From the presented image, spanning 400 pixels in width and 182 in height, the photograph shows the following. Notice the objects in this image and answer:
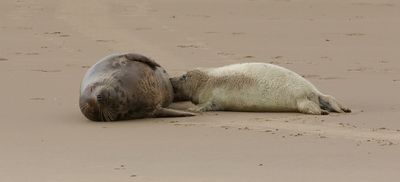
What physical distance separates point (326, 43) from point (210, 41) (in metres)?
1.67

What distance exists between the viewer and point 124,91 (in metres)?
8.80

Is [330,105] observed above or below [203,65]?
above

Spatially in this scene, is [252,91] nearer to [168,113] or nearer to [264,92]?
[264,92]

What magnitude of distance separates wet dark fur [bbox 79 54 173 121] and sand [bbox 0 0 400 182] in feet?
0.60

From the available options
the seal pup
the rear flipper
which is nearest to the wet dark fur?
the seal pup

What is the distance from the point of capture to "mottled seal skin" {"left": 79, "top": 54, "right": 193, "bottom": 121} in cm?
867

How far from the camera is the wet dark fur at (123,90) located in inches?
341

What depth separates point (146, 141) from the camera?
24.3 ft

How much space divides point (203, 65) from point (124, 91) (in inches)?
154

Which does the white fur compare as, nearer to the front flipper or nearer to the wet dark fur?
the front flipper

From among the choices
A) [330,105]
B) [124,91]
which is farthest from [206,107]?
[330,105]

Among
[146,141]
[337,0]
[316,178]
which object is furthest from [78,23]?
[316,178]

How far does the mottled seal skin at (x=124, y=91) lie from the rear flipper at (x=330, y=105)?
1.18 meters

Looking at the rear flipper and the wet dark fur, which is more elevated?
the wet dark fur
